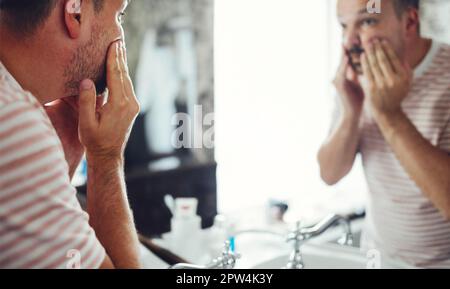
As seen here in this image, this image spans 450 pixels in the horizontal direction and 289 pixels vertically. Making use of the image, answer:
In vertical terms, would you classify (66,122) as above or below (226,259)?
above

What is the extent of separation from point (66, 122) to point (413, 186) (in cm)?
70

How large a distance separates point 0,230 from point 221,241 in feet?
1.79

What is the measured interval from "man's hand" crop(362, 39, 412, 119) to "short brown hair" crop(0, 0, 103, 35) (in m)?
0.63

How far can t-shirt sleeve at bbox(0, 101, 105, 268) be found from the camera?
2.03 feet

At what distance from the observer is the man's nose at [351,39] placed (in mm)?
999

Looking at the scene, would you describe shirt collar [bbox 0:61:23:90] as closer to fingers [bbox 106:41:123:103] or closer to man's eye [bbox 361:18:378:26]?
fingers [bbox 106:41:123:103]

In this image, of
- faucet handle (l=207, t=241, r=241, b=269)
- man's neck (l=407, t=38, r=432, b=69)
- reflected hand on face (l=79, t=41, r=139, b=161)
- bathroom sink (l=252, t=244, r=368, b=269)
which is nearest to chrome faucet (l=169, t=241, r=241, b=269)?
faucet handle (l=207, t=241, r=241, b=269)

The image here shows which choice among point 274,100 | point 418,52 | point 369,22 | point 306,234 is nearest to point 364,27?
point 369,22

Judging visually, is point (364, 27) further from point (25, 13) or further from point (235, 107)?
point (25, 13)

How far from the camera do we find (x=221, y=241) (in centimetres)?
109

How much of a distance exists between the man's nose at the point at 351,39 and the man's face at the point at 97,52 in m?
0.48

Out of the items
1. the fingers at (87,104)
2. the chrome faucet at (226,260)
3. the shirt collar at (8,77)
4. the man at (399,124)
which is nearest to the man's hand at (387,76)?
the man at (399,124)

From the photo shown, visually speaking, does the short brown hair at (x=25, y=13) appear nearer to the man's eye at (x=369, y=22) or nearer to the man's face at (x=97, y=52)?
the man's face at (x=97, y=52)

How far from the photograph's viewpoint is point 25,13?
0.69 meters
